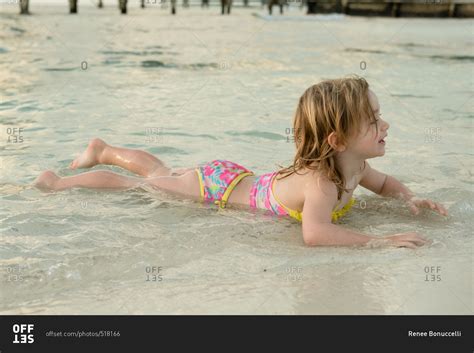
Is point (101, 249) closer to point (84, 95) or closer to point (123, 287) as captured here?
point (123, 287)

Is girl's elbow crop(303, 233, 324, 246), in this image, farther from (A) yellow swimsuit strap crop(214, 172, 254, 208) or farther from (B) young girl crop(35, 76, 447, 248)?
(A) yellow swimsuit strap crop(214, 172, 254, 208)

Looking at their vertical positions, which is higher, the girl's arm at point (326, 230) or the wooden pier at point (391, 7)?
the wooden pier at point (391, 7)

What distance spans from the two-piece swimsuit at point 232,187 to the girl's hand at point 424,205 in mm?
317

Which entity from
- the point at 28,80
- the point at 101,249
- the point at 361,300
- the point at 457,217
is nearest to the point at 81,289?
the point at 101,249

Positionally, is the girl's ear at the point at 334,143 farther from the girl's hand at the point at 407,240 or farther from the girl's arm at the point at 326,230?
the girl's hand at the point at 407,240

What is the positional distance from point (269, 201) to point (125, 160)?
107 centimetres

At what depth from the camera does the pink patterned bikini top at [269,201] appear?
365cm

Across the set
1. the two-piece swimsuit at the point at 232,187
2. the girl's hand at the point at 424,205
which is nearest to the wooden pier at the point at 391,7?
the two-piece swimsuit at the point at 232,187

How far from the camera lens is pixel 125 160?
4.35 meters

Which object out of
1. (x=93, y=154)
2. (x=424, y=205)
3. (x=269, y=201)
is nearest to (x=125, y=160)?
(x=93, y=154)

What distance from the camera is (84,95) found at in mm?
7555
